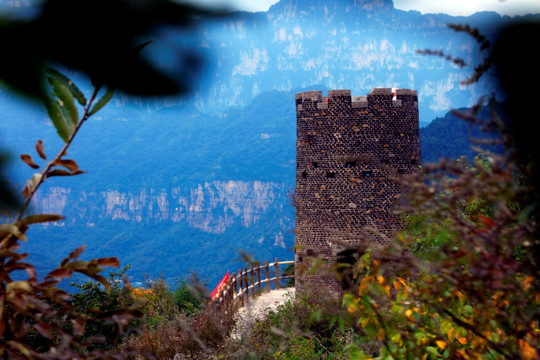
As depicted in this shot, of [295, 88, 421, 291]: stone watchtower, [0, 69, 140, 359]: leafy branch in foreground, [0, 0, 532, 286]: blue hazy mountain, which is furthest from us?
[0, 0, 532, 286]: blue hazy mountain

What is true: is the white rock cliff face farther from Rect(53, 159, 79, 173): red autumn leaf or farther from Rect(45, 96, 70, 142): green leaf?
Answer: Rect(45, 96, 70, 142): green leaf

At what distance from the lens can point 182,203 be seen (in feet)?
276

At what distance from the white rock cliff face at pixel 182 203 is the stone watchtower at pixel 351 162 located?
61.4 metres

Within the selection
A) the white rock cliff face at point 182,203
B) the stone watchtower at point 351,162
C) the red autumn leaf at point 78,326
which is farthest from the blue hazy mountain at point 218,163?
the red autumn leaf at point 78,326

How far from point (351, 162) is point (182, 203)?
7259 centimetres

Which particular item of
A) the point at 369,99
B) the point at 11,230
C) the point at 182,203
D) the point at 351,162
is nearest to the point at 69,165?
the point at 11,230

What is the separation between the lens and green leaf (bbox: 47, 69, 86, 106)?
136 centimetres

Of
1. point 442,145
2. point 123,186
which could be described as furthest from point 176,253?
point 442,145

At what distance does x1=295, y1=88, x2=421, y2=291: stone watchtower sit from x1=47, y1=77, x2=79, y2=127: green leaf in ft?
41.6

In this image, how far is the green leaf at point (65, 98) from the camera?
1.40 m

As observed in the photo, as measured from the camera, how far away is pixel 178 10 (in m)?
1.32

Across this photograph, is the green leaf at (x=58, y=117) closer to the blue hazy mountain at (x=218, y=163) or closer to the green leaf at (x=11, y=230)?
the green leaf at (x=11, y=230)

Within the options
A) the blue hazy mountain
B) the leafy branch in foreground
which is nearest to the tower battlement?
the leafy branch in foreground

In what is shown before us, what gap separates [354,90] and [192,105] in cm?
7916
